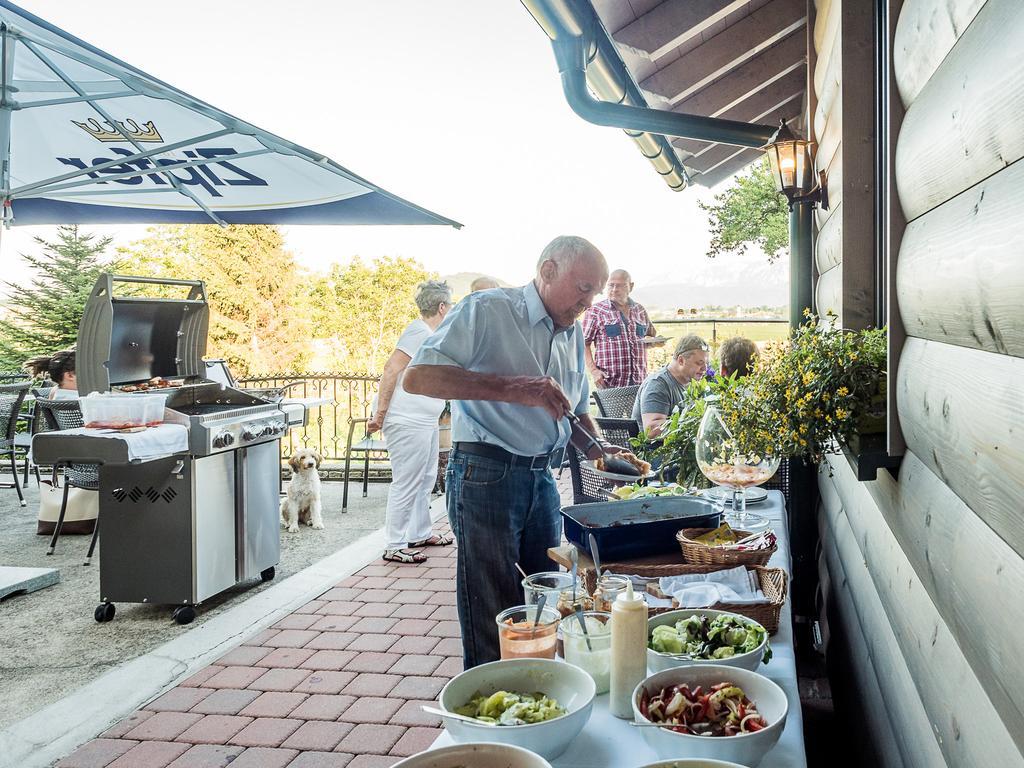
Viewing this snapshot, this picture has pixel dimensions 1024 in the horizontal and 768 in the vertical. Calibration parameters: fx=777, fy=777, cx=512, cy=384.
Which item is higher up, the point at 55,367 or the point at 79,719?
the point at 55,367

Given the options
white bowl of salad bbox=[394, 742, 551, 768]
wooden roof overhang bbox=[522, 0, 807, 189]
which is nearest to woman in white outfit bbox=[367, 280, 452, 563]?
wooden roof overhang bbox=[522, 0, 807, 189]

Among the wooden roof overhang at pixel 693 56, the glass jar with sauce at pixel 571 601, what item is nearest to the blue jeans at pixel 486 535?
the glass jar with sauce at pixel 571 601

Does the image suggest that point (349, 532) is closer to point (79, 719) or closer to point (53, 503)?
point (53, 503)

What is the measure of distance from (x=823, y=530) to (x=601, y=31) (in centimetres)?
321

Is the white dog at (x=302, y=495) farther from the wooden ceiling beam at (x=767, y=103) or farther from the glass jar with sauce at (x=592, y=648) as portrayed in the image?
the glass jar with sauce at (x=592, y=648)

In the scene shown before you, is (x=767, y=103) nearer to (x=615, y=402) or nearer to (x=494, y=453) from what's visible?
(x=615, y=402)

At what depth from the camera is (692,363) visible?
16.4ft

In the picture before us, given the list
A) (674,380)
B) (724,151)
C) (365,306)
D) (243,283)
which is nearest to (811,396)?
(674,380)

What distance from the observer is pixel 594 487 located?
156 inches

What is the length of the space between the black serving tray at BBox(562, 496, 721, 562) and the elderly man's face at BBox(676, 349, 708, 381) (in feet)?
8.59

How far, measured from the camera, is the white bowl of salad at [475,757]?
112 cm

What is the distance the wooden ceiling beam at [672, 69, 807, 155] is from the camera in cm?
691

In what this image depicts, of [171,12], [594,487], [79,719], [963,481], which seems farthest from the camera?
[171,12]

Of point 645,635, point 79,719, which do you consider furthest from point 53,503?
point 645,635
